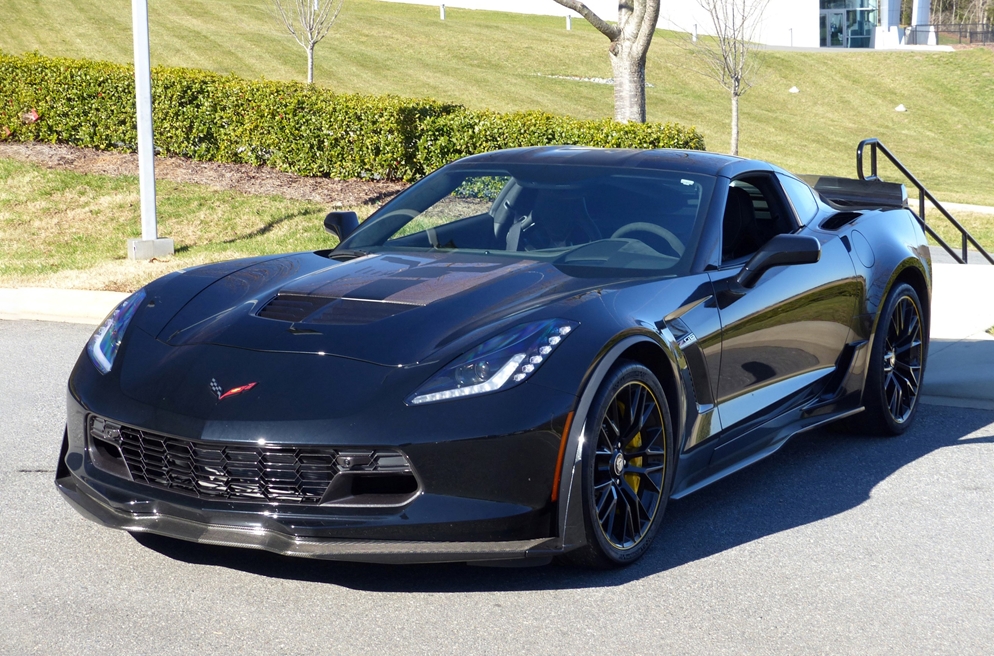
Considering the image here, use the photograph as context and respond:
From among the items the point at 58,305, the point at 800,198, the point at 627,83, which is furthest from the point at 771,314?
the point at 627,83

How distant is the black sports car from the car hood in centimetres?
1

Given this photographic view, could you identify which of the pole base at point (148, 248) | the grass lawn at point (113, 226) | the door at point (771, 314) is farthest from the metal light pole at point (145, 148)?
the door at point (771, 314)

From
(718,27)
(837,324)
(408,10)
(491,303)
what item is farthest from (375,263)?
(408,10)

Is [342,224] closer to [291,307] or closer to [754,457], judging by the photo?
[291,307]

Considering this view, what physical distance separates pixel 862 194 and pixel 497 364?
477 centimetres

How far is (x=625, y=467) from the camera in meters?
4.15

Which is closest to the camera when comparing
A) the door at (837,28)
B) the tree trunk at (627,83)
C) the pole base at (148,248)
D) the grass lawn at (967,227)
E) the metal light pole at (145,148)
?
the metal light pole at (145,148)

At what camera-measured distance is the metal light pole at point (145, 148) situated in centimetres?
1120

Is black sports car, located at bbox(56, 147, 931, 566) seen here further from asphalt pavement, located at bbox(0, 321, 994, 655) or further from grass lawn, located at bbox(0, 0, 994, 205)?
grass lawn, located at bbox(0, 0, 994, 205)

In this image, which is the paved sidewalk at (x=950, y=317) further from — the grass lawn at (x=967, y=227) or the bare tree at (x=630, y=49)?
the grass lawn at (x=967, y=227)

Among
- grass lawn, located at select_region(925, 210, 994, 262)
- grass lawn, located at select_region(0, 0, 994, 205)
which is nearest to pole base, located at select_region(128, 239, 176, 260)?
grass lawn, located at select_region(925, 210, 994, 262)

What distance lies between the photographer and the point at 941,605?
3.96 metres

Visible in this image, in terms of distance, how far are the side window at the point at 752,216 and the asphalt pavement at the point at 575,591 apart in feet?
3.60

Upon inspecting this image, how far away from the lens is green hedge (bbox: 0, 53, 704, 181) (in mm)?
13812
